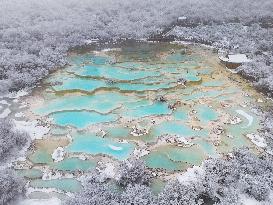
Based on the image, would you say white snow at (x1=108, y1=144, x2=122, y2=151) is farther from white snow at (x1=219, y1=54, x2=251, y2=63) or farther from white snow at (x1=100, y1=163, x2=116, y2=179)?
white snow at (x1=219, y1=54, x2=251, y2=63)

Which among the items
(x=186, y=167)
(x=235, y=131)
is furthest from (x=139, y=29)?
(x=186, y=167)

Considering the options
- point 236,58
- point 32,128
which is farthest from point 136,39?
point 32,128

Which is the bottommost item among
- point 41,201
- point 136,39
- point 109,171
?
point 41,201

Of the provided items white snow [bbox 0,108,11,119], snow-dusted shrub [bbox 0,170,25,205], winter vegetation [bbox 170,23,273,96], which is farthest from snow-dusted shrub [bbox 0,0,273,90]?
snow-dusted shrub [bbox 0,170,25,205]

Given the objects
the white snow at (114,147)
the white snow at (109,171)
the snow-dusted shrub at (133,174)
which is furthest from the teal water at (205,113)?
the white snow at (109,171)

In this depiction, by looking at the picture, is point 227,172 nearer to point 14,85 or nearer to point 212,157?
point 212,157

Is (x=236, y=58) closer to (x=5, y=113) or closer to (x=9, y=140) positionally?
(x=5, y=113)

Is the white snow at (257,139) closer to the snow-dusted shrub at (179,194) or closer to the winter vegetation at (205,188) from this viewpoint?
the winter vegetation at (205,188)
